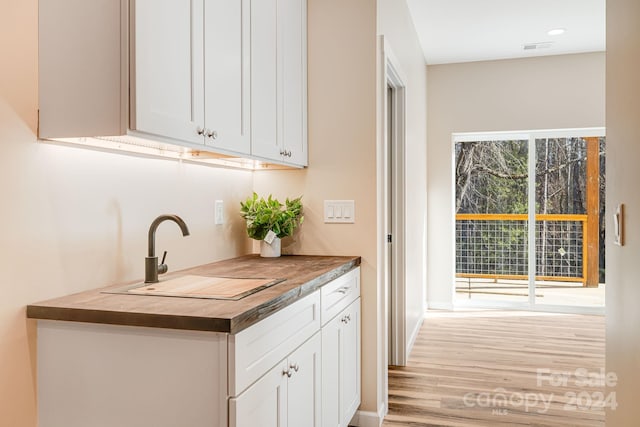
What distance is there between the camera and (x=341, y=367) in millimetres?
2242

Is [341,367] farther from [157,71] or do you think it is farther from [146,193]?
[157,71]

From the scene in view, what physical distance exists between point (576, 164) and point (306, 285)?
4622 millimetres

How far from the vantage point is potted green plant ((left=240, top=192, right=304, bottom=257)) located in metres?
2.51

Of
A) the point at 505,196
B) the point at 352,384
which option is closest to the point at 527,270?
the point at 505,196

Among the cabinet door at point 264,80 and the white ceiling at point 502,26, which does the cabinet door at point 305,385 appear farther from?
the white ceiling at point 502,26

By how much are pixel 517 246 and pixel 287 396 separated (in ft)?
14.8

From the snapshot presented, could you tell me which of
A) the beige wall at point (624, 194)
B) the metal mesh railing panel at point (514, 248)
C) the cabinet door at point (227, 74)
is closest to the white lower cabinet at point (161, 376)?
the cabinet door at point (227, 74)

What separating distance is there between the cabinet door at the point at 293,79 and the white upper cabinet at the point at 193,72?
38 centimetres

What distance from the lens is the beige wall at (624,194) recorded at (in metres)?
1.28

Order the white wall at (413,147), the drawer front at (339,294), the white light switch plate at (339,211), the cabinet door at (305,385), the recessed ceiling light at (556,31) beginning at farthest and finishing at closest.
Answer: the recessed ceiling light at (556,31), the white wall at (413,147), the white light switch plate at (339,211), the drawer front at (339,294), the cabinet door at (305,385)


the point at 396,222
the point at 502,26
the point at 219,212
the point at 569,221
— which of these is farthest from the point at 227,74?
the point at 569,221

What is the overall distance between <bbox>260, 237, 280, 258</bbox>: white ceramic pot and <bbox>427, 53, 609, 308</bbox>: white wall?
3435 millimetres

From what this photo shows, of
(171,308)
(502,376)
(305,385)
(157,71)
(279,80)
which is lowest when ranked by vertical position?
(502,376)

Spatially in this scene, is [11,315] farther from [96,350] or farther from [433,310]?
[433,310]
